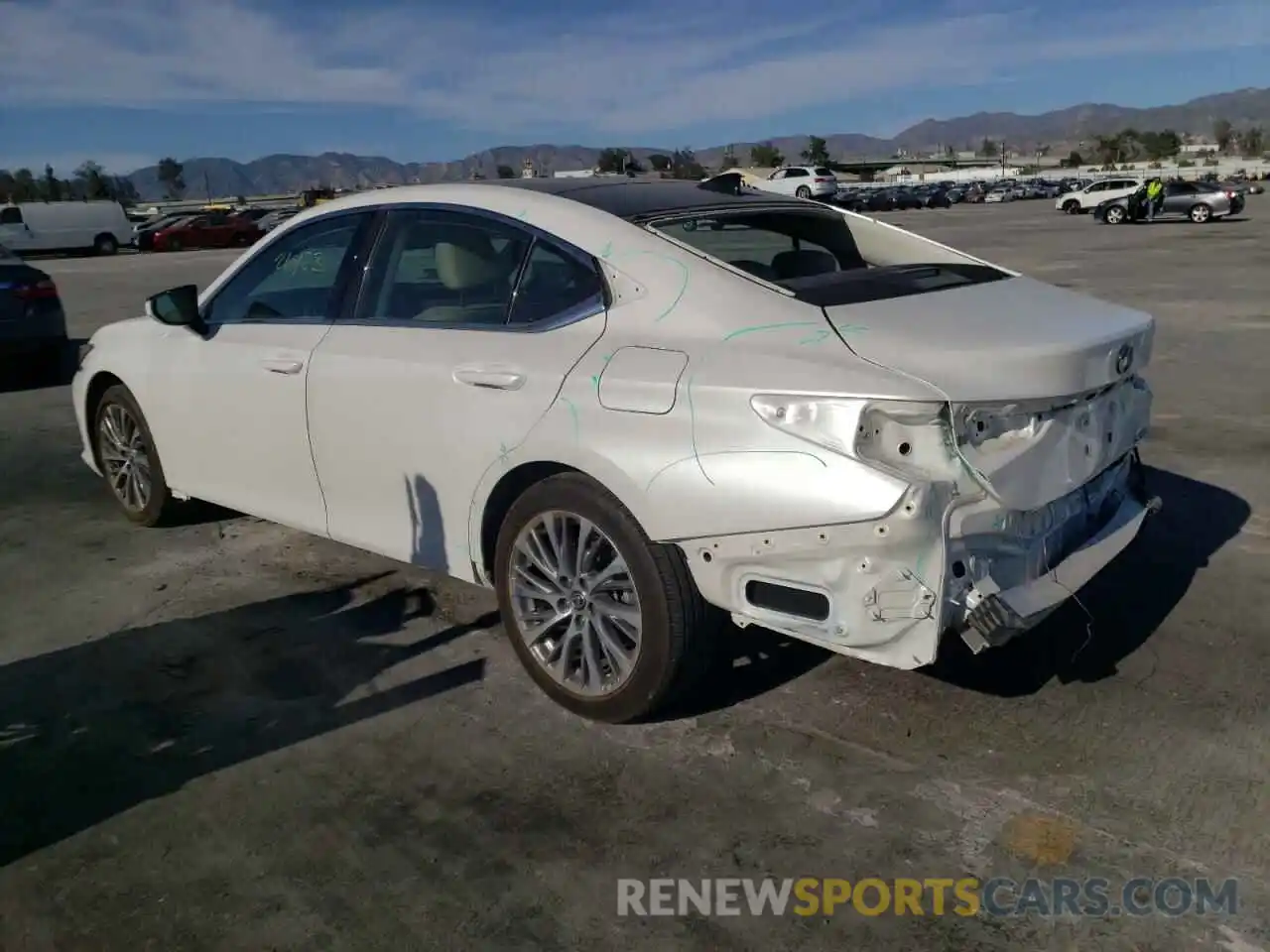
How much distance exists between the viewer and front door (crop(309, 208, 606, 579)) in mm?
3553

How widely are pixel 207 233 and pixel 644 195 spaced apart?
1570 inches

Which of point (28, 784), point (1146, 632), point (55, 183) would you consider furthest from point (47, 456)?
point (55, 183)

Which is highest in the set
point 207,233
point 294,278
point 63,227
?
point 63,227

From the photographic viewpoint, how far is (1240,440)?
6797 millimetres

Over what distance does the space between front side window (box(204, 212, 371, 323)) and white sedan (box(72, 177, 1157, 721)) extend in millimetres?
15

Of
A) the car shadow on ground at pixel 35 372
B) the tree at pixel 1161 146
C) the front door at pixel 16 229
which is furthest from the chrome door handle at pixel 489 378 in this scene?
the tree at pixel 1161 146

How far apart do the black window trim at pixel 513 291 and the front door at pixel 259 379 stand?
0.11 meters

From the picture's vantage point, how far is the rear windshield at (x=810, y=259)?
3.48 meters

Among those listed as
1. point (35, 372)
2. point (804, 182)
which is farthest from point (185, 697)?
point (804, 182)

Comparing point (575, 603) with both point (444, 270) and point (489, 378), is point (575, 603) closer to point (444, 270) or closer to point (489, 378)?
point (489, 378)

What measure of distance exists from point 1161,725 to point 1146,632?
739 millimetres

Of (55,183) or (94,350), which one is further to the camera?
(55,183)

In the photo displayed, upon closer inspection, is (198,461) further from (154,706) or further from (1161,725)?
(1161,725)

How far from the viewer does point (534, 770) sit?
10.8 feet
